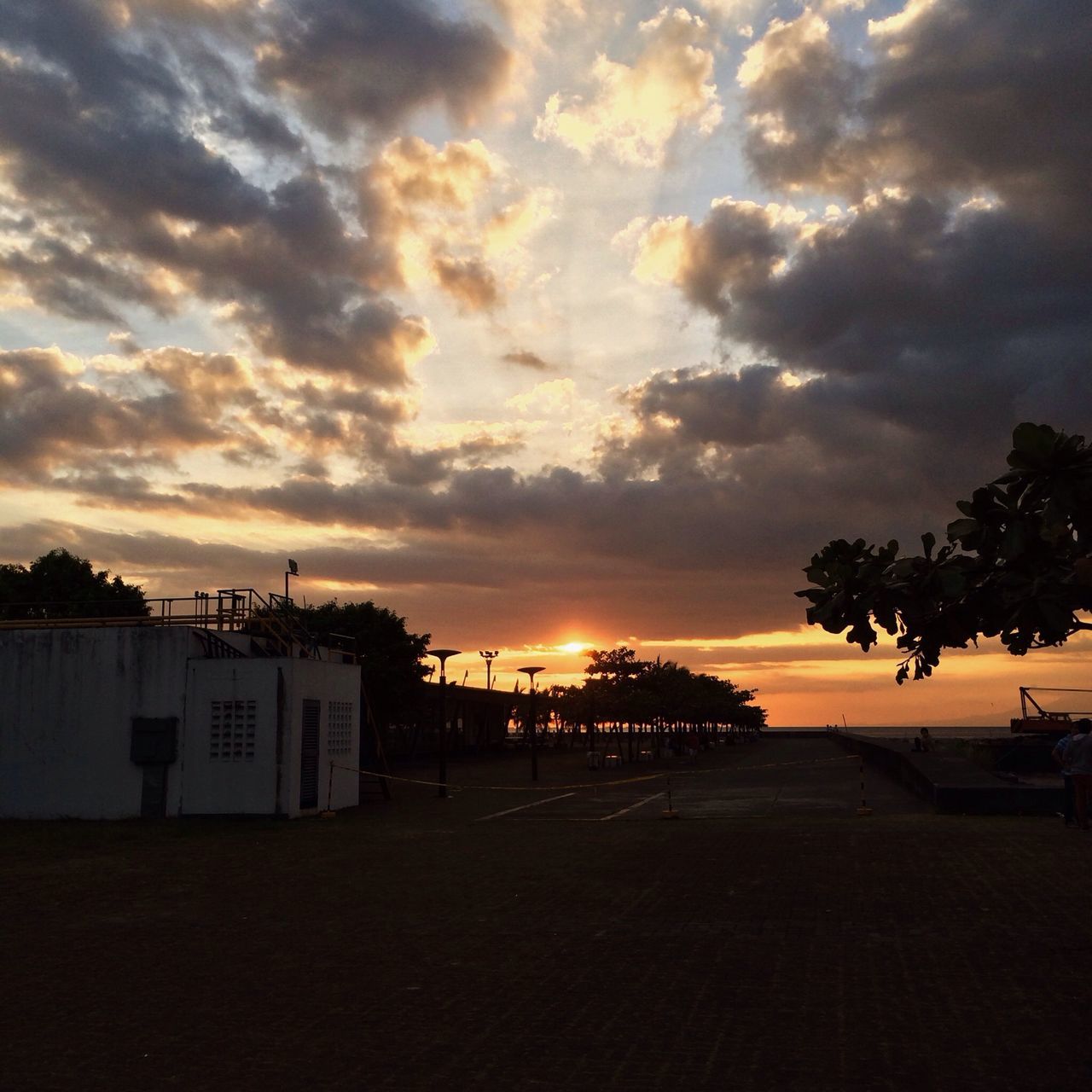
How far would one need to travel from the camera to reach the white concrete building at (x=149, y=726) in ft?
88.9

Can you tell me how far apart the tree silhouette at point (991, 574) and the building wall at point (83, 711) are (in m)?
23.0

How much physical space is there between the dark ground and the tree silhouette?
2570 millimetres

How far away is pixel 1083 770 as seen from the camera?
20.6m

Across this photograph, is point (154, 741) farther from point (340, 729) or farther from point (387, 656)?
point (387, 656)

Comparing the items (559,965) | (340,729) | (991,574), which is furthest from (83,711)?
(991,574)

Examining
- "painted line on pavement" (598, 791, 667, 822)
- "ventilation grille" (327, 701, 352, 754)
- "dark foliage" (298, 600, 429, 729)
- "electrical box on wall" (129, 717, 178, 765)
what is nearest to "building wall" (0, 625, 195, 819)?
"electrical box on wall" (129, 717, 178, 765)

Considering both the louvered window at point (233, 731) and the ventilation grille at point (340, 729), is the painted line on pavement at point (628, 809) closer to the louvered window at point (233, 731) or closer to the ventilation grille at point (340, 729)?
the ventilation grille at point (340, 729)

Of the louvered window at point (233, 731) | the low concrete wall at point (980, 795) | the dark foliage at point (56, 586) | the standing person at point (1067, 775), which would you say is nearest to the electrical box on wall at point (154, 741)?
the louvered window at point (233, 731)

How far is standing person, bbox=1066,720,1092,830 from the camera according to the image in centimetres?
2052

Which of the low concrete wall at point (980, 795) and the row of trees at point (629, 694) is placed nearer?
the low concrete wall at point (980, 795)

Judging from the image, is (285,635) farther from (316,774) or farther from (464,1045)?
(464,1045)

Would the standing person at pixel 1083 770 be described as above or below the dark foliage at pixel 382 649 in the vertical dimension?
below

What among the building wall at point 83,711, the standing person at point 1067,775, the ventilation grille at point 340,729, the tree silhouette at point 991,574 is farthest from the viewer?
the ventilation grille at point 340,729

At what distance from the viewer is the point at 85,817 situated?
27500 millimetres
